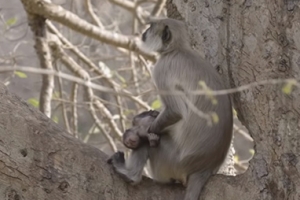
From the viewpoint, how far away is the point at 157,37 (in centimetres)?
326

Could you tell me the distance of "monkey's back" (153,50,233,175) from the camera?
2.87 m

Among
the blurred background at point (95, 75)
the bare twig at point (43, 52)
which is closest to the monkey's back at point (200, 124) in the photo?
the blurred background at point (95, 75)

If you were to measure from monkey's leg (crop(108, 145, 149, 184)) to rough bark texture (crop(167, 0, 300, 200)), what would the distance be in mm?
270

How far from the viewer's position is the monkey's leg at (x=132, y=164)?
2752 millimetres

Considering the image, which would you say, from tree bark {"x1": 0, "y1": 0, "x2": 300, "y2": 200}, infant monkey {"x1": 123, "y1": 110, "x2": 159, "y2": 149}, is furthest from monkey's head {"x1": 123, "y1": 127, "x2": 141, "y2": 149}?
tree bark {"x1": 0, "y1": 0, "x2": 300, "y2": 200}

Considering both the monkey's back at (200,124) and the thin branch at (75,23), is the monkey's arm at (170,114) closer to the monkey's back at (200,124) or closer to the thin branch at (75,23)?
the monkey's back at (200,124)

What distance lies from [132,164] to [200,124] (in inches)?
11.8

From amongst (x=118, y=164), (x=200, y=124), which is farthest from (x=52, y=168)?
(x=200, y=124)

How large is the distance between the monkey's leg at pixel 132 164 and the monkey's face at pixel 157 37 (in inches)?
18.1

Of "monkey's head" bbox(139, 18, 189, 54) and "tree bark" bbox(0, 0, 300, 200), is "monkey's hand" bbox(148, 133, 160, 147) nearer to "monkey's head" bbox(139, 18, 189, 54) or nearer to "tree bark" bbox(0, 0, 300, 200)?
"tree bark" bbox(0, 0, 300, 200)

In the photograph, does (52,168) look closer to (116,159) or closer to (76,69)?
(116,159)

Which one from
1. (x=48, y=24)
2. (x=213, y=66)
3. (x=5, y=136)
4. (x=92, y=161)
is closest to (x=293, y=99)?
(x=213, y=66)

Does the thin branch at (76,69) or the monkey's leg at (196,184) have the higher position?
the monkey's leg at (196,184)

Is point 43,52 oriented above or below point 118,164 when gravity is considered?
below
